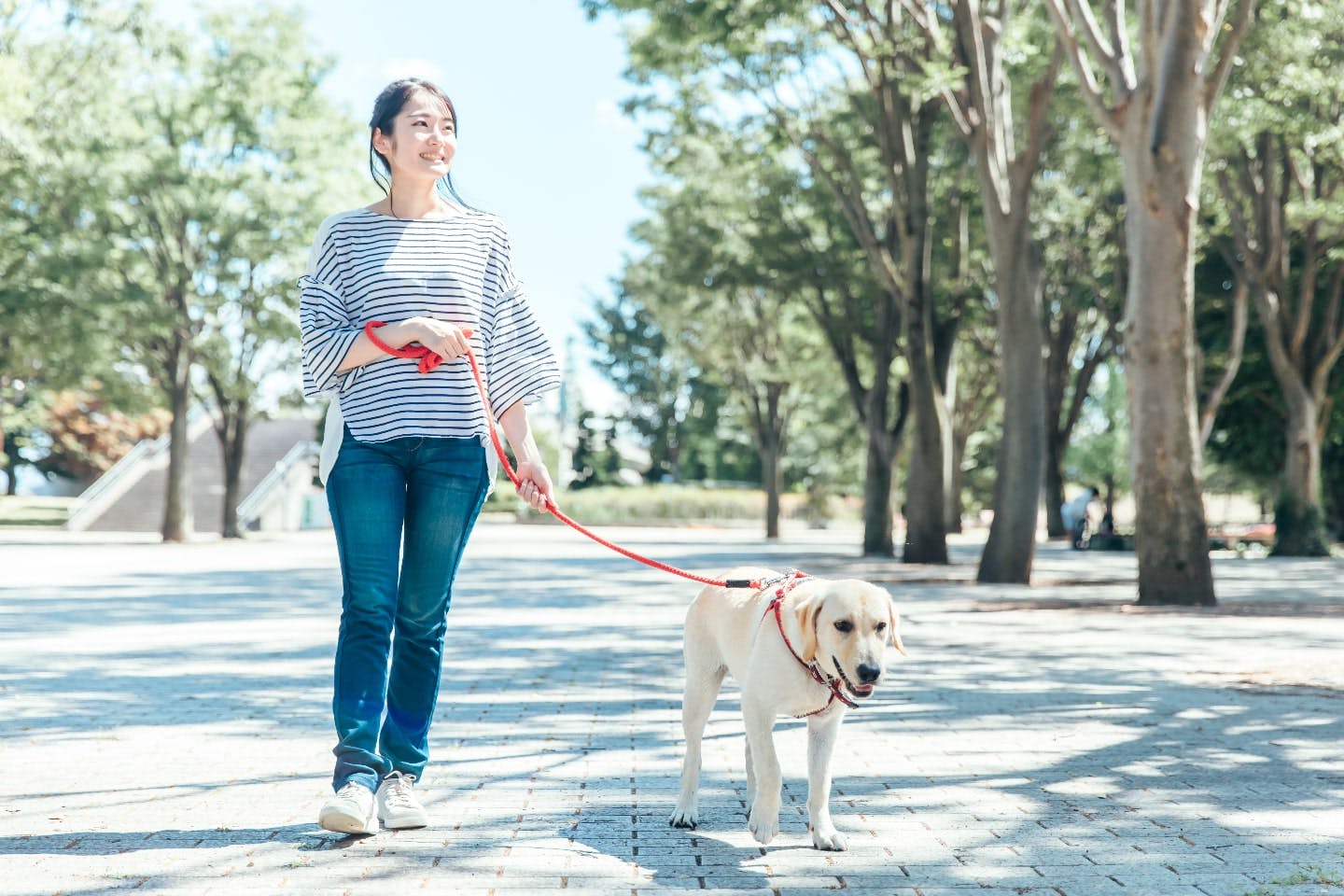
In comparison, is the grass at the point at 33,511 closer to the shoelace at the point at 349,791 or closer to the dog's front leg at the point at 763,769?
the shoelace at the point at 349,791

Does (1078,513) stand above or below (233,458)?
below

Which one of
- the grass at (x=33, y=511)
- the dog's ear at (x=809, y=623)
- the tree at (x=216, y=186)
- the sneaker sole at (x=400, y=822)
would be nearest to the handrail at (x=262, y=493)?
the grass at (x=33, y=511)

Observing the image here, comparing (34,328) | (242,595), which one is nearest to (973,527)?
(34,328)

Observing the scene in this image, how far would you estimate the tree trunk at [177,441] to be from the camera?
32031 mm

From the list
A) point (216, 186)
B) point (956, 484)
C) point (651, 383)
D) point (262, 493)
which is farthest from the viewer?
point (651, 383)

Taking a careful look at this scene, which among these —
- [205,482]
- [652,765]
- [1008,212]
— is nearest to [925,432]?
[1008,212]

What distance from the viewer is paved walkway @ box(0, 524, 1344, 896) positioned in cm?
414

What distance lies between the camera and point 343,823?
4.26m

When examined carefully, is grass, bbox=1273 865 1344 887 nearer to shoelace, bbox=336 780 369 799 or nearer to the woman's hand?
shoelace, bbox=336 780 369 799

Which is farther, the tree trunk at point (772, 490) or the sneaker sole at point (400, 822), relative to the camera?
the tree trunk at point (772, 490)

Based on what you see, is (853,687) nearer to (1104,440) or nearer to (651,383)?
(1104,440)

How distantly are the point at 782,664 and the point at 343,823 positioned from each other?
140 centimetres

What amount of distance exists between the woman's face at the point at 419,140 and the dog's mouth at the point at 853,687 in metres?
2.00

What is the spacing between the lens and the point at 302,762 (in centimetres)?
604
